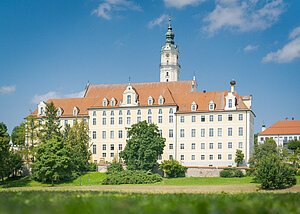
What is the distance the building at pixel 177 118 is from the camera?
7656cm

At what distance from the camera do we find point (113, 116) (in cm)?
8281

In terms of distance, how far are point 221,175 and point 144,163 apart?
1192 cm

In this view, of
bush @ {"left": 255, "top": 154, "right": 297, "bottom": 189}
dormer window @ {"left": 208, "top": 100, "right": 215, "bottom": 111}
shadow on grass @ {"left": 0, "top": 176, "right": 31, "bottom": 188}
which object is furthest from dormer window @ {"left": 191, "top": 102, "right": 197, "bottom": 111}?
bush @ {"left": 255, "top": 154, "right": 297, "bottom": 189}

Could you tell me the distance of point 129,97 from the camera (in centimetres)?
8275

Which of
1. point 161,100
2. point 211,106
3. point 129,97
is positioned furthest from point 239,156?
point 129,97

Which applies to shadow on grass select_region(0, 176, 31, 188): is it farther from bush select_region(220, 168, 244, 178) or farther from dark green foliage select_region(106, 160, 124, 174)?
bush select_region(220, 168, 244, 178)

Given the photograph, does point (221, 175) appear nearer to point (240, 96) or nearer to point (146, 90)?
point (240, 96)

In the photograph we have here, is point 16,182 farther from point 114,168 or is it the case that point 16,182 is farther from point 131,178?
point 131,178

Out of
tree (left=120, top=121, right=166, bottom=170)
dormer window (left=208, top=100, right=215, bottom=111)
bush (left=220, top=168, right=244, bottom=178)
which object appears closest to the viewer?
bush (left=220, top=168, right=244, bottom=178)

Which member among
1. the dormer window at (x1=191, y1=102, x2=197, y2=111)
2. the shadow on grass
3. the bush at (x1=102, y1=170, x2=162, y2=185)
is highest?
the dormer window at (x1=191, y1=102, x2=197, y2=111)

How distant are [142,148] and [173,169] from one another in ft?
19.1

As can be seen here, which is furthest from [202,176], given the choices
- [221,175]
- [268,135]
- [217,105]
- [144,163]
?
[268,135]

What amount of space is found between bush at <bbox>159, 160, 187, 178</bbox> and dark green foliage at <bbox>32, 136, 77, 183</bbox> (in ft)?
44.7

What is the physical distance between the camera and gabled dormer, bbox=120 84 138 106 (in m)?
82.4
